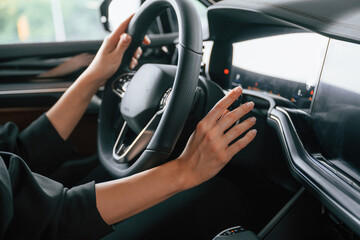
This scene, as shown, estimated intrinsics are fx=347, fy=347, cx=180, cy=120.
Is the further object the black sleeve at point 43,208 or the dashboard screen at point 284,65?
the dashboard screen at point 284,65

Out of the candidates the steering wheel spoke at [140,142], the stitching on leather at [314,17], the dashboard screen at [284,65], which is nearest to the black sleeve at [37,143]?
the steering wheel spoke at [140,142]

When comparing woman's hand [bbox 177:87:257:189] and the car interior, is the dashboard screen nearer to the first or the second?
the car interior

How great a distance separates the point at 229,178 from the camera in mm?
1111

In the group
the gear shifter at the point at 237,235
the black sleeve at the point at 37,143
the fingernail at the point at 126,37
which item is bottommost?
the black sleeve at the point at 37,143

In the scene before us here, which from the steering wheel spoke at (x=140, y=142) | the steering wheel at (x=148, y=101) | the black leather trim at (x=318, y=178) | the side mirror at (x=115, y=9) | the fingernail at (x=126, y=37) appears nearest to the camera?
the black leather trim at (x=318, y=178)

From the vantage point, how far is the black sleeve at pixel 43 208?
0.63 meters

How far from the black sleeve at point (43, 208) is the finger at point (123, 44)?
47 cm

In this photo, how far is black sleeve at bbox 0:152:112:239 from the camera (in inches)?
24.7

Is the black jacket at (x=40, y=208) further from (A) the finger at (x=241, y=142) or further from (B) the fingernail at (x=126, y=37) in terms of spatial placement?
(B) the fingernail at (x=126, y=37)

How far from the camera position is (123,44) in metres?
1.03

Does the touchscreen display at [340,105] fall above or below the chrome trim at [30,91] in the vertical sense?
above

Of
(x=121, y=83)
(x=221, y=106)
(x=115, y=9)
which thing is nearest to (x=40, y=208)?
(x=221, y=106)

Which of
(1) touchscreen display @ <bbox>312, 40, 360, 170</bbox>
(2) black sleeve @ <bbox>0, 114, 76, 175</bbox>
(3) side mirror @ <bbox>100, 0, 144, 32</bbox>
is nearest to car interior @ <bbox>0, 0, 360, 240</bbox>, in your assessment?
(1) touchscreen display @ <bbox>312, 40, 360, 170</bbox>

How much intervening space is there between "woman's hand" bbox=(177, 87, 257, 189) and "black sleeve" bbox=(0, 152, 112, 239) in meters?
0.21
